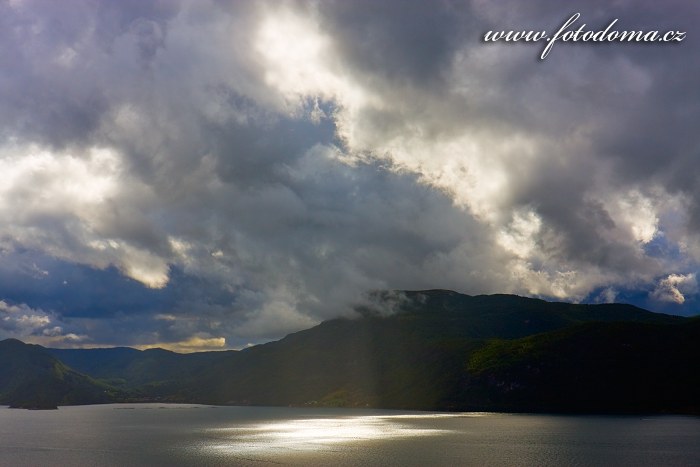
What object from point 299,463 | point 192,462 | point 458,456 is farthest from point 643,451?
point 192,462

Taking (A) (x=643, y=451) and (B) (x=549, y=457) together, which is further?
(A) (x=643, y=451)

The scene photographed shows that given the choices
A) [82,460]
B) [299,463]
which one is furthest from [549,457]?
[82,460]

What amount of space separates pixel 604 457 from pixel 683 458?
74.9 ft

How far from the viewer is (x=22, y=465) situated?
552 ft

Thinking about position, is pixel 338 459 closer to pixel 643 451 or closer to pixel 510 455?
pixel 510 455

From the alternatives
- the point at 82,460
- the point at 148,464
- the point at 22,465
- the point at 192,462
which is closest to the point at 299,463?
the point at 192,462

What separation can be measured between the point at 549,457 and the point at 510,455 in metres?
12.4

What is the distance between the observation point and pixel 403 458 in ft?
595

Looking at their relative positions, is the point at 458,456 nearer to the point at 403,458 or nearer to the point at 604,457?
the point at 403,458

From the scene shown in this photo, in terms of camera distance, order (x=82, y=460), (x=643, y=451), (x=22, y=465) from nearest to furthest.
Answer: (x=22, y=465) < (x=82, y=460) < (x=643, y=451)

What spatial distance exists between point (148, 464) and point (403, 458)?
7921 cm

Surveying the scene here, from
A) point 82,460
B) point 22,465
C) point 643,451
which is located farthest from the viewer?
point 643,451

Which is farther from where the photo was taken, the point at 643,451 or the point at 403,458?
the point at 643,451

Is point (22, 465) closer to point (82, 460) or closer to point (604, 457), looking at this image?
point (82, 460)
